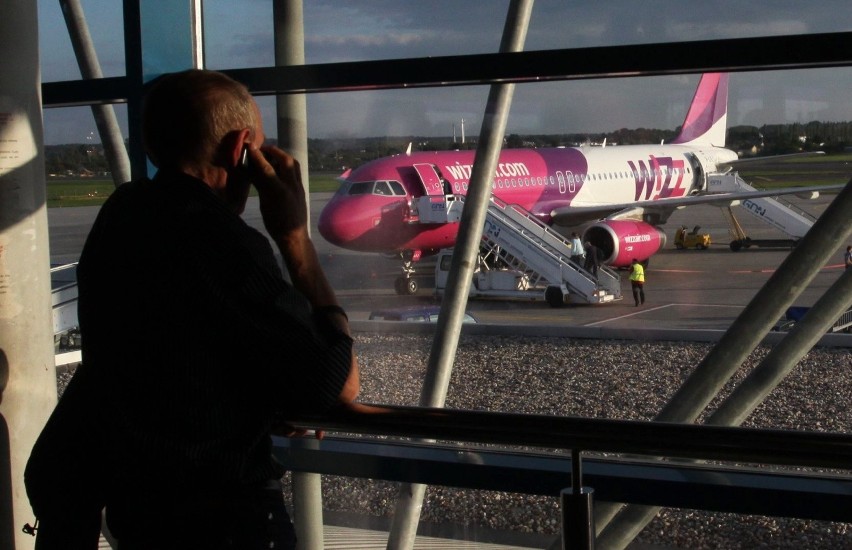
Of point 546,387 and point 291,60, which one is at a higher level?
point 291,60

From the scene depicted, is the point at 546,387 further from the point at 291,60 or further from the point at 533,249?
the point at 291,60

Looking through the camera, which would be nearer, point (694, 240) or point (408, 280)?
point (694, 240)

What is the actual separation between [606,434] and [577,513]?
17 cm

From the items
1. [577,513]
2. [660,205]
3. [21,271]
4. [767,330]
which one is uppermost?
[660,205]

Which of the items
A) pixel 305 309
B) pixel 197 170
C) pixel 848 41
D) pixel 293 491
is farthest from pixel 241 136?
pixel 848 41

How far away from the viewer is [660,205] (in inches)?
134

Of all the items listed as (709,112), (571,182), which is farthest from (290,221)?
(571,182)

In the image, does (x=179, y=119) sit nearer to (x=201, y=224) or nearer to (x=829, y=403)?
(x=201, y=224)

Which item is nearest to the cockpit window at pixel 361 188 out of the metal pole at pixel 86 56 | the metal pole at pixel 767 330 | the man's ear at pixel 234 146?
the metal pole at pixel 86 56

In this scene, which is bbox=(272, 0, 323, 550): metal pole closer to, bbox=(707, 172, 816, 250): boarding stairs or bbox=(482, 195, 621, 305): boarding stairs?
bbox=(482, 195, 621, 305): boarding stairs

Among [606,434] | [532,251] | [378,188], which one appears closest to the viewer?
[606,434]

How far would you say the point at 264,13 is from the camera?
3113 mm

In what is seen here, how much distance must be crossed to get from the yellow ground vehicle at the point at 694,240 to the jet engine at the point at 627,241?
0.06 meters

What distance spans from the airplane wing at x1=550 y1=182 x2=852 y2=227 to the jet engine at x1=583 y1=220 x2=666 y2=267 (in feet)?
0.14
